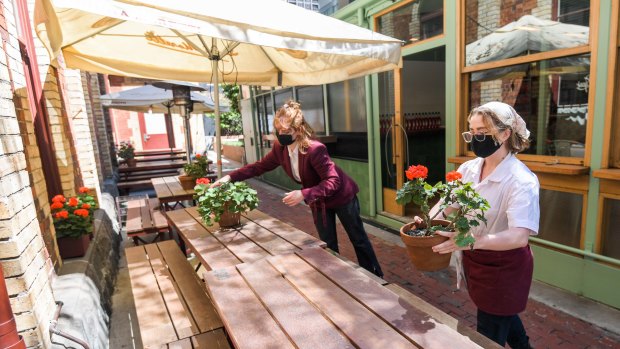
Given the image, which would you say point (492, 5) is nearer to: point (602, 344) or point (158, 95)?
point (602, 344)

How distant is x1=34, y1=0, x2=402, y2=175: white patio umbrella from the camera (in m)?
2.13

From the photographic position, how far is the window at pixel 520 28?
3172mm

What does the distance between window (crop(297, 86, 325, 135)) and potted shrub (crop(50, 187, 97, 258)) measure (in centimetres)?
449

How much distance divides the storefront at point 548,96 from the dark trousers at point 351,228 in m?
1.50

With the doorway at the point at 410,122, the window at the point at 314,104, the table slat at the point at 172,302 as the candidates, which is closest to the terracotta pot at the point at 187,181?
the table slat at the point at 172,302

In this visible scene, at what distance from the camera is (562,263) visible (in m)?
3.37

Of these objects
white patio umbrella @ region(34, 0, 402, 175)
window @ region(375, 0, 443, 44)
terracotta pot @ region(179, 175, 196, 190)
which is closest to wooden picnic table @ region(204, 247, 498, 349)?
white patio umbrella @ region(34, 0, 402, 175)

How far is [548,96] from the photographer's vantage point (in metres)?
3.49

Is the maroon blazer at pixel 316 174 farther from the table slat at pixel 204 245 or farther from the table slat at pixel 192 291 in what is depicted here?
the table slat at pixel 192 291

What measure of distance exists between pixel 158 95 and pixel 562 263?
809cm

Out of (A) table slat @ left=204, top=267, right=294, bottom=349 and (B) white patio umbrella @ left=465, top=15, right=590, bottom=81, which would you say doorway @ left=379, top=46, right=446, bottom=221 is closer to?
(B) white patio umbrella @ left=465, top=15, right=590, bottom=81

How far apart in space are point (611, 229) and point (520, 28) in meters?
2.04

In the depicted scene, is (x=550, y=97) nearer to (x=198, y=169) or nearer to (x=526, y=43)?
(x=526, y=43)

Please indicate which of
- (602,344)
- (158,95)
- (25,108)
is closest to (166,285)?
(25,108)
